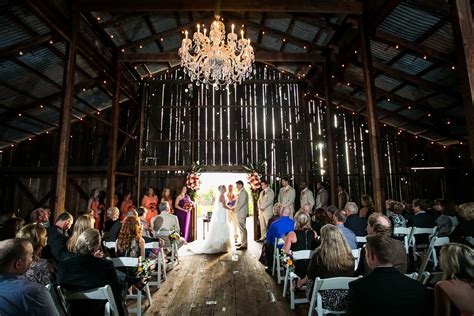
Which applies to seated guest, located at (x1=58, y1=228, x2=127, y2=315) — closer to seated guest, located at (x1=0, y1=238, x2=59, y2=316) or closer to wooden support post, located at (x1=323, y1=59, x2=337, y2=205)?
seated guest, located at (x1=0, y1=238, x2=59, y2=316)

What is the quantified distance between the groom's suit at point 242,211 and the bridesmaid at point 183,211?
1.81m

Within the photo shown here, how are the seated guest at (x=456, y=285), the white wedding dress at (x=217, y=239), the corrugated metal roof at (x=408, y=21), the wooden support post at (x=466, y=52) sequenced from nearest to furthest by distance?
1. the seated guest at (x=456, y=285)
2. the wooden support post at (x=466, y=52)
3. the corrugated metal roof at (x=408, y=21)
4. the white wedding dress at (x=217, y=239)

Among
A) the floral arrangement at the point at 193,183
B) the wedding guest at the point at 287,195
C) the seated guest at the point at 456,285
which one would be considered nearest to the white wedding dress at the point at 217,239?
the floral arrangement at the point at 193,183

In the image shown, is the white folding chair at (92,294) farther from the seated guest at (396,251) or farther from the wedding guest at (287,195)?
the wedding guest at (287,195)

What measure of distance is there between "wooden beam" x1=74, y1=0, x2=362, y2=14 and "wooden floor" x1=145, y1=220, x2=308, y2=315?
5.53 meters

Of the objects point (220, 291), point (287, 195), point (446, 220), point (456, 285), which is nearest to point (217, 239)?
point (287, 195)

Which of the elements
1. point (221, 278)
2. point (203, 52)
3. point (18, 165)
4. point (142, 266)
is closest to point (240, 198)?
point (221, 278)

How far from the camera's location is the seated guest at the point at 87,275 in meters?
2.27

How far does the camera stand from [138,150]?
33.3ft

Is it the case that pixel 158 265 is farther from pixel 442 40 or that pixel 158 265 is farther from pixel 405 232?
pixel 442 40

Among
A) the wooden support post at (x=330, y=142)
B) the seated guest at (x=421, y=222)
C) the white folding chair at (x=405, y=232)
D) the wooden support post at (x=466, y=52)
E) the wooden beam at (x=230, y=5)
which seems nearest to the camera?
the wooden support post at (x=466, y=52)

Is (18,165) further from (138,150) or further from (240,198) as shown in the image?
(240,198)

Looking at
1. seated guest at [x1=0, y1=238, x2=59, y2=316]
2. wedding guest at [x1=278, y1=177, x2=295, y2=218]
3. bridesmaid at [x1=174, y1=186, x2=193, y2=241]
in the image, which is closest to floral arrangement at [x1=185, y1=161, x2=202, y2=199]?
bridesmaid at [x1=174, y1=186, x2=193, y2=241]

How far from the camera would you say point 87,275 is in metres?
2.29
